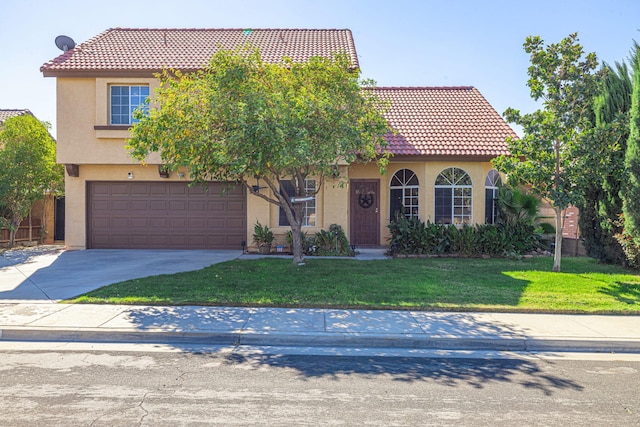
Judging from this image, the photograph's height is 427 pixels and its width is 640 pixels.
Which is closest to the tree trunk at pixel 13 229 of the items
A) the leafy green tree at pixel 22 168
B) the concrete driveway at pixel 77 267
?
the leafy green tree at pixel 22 168

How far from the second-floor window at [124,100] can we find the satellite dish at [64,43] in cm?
410

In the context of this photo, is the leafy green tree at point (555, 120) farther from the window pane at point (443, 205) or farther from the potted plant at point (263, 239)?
the potted plant at point (263, 239)

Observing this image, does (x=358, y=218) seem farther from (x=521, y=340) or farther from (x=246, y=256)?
(x=521, y=340)

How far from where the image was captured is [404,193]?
631 inches

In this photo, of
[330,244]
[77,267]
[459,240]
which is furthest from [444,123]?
[77,267]

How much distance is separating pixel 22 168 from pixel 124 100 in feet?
14.6

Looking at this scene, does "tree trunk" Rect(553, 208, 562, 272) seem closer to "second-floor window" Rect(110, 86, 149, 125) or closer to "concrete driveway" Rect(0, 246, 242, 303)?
"concrete driveway" Rect(0, 246, 242, 303)

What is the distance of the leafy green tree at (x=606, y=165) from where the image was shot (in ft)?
34.4

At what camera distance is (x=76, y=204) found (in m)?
15.5

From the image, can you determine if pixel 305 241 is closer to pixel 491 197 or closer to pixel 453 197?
pixel 453 197

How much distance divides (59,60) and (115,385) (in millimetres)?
14128

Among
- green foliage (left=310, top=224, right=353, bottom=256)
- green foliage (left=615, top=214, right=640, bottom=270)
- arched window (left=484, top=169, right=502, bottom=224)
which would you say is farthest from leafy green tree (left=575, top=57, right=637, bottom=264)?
green foliage (left=310, top=224, right=353, bottom=256)

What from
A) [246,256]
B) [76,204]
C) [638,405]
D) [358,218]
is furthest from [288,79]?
[76,204]

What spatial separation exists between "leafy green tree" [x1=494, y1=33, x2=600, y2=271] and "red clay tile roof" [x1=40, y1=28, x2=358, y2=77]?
6.40m
